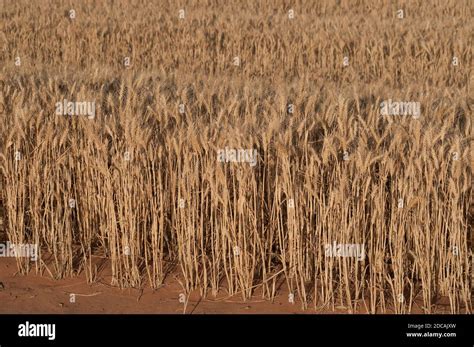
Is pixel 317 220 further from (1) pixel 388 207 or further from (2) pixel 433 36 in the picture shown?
(2) pixel 433 36

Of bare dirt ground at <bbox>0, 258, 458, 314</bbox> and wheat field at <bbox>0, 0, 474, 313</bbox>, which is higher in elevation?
wheat field at <bbox>0, 0, 474, 313</bbox>

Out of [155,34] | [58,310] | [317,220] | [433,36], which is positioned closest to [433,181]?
[317,220]

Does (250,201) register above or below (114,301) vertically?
above

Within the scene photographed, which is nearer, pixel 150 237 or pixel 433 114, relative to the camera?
pixel 150 237

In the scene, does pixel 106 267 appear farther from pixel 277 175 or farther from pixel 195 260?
pixel 277 175

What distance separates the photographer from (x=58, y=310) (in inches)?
152

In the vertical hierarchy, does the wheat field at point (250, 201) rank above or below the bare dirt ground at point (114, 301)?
above

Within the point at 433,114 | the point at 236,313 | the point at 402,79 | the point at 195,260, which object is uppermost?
the point at 402,79

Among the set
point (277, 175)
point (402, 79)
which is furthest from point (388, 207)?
point (402, 79)

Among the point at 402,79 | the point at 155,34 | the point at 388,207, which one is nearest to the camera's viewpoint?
the point at 388,207

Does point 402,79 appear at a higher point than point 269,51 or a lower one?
lower

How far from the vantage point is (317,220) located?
12.8 feet

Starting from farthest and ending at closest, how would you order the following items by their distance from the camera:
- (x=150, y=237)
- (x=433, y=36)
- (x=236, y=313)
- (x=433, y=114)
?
1. (x=433, y=36)
2. (x=433, y=114)
3. (x=150, y=237)
4. (x=236, y=313)

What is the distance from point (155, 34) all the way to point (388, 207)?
7.79m
